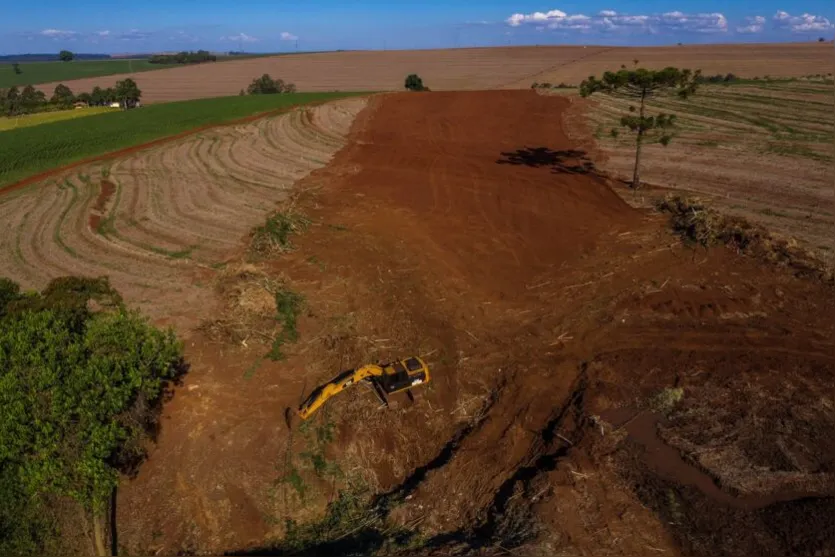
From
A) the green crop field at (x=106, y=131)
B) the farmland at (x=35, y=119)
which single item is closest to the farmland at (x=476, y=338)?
the green crop field at (x=106, y=131)

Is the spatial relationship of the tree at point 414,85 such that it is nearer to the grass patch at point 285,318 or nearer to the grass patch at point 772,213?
the grass patch at point 772,213

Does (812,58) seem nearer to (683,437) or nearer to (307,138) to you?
(307,138)

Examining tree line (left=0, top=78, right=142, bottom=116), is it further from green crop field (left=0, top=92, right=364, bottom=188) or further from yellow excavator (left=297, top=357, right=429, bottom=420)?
yellow excavator (left=297, top=357, right=429, bottom=420)

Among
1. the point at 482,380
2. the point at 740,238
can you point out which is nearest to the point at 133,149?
the point at 482,380

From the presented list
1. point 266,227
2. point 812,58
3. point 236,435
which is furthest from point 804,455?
point 812,58

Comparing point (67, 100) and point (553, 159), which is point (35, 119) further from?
point (553, 159)

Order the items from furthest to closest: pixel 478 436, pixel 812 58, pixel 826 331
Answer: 1. pixel 812 58
2. pixel 826 331
3. pixel 478 436
